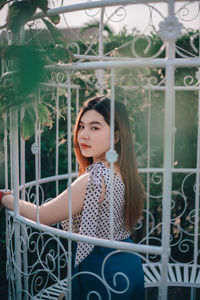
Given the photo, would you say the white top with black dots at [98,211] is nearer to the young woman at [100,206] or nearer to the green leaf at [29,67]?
the young woman at [100,206]

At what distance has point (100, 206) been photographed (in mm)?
1862

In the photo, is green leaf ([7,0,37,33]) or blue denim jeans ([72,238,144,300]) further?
blue denim jeans ([72,238,144,300])

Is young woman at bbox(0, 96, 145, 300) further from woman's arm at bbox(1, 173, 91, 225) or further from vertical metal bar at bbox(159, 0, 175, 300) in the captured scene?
vertical metal bar at bbox(159, 0, 175, 300)

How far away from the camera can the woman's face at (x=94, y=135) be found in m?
1.91

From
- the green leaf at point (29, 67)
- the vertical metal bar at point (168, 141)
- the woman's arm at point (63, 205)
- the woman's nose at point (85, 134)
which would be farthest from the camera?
the woman's nose at point (85, 134)

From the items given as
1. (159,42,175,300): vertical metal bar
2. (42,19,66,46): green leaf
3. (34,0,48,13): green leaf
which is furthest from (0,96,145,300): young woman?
(34,0,48,13): green leaf

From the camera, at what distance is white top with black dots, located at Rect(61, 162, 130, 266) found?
1769 mm

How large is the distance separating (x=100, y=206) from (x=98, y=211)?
35mm

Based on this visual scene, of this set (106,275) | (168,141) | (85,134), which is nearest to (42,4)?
(85,134)

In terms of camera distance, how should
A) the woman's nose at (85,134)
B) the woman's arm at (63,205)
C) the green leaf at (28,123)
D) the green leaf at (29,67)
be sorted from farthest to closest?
the woman's nose at (85,134), the woman's arm at (63,205), the green leaf at (28,123), the green leaf at (29,67)

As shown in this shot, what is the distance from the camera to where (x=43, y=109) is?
171cm

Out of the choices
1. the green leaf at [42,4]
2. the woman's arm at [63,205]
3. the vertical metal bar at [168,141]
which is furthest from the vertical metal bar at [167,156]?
the green leaf at [42,4]

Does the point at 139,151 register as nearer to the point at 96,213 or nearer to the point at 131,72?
Answer: the point at 131,72

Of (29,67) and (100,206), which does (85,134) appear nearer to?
(100,206)
